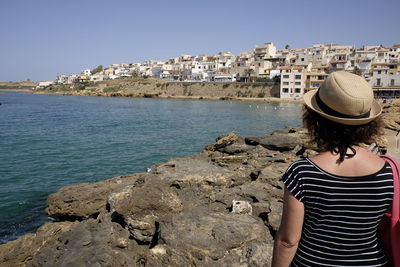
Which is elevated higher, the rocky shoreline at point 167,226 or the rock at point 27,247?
the rocky shoreline at point 167,226

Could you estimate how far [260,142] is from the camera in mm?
14109

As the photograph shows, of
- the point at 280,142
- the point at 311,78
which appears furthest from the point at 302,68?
the point at 280,142

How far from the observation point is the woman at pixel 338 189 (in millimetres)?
Answer: 1767

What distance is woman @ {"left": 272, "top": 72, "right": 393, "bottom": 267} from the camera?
1.77 meters

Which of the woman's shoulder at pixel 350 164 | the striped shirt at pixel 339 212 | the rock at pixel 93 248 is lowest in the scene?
the rock at pixel 93 248

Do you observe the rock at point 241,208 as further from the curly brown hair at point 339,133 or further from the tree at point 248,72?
the tree at point 248,72

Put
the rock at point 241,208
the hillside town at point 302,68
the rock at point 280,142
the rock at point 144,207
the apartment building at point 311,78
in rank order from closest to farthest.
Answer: the rock at point 144,207, the rock at point 241,208, the rock at point 280,142, the hillside town at point 302,68, the apartment building at point 311,78

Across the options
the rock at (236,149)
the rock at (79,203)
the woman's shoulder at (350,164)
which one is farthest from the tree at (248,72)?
the woman's shoulder at (350,164)

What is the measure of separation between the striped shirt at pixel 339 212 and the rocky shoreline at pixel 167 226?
2023mm

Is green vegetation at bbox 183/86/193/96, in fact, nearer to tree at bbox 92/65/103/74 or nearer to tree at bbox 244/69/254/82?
tree at bbox 244/69/254/82

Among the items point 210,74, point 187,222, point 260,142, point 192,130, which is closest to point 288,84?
point 210,74

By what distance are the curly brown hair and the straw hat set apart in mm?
59

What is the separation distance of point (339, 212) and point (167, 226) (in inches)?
137

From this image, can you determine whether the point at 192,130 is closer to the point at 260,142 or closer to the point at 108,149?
the point at 108,149
